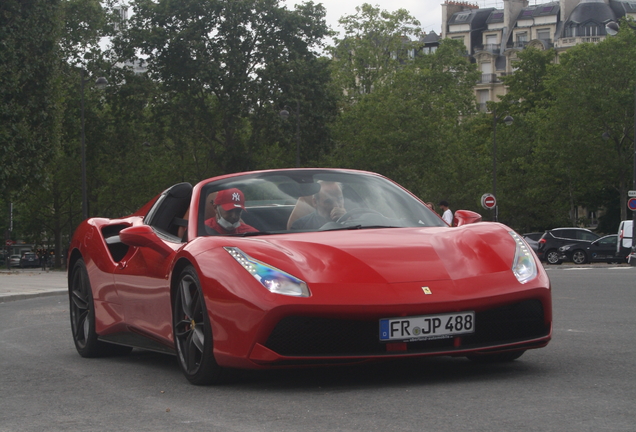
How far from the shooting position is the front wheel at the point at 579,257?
43.5 m

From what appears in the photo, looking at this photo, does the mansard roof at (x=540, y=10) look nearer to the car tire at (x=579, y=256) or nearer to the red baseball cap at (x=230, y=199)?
the car tire at (x=579, y=256)

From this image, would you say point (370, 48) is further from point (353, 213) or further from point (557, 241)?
point (353, 213)

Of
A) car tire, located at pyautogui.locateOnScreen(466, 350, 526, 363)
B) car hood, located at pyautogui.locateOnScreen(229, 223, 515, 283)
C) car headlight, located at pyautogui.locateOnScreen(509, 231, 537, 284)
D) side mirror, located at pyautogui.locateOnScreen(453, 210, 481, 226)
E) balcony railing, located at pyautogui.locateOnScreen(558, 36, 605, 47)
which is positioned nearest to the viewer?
car hood, located at pyautogui.locateOnScreen(229, 223, 515, 283)

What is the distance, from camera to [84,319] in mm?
7973

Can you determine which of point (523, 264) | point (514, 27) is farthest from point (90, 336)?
point (514, 27)

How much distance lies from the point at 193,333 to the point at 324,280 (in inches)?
38.2

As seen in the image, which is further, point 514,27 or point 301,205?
point 514,27

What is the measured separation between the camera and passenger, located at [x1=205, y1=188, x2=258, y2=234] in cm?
621

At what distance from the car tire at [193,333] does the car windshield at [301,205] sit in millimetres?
443

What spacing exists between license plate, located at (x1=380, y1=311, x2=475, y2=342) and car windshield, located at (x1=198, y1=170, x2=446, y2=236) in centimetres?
111

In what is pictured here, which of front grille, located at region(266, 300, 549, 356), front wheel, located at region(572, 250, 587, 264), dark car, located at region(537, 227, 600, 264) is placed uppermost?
front grille, located at region(266, 300, 549, 356)

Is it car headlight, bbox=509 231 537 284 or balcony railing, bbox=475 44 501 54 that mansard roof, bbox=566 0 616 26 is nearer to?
balcony railing, bbox=475 44 501 54

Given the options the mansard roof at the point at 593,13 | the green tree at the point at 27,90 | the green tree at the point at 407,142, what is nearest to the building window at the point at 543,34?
the mansard roof at the point at 593,13

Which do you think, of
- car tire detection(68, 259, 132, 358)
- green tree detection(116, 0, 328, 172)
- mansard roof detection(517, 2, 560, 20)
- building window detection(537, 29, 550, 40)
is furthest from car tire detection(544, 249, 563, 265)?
mansard roof detection(517, 2, 560, 20)
